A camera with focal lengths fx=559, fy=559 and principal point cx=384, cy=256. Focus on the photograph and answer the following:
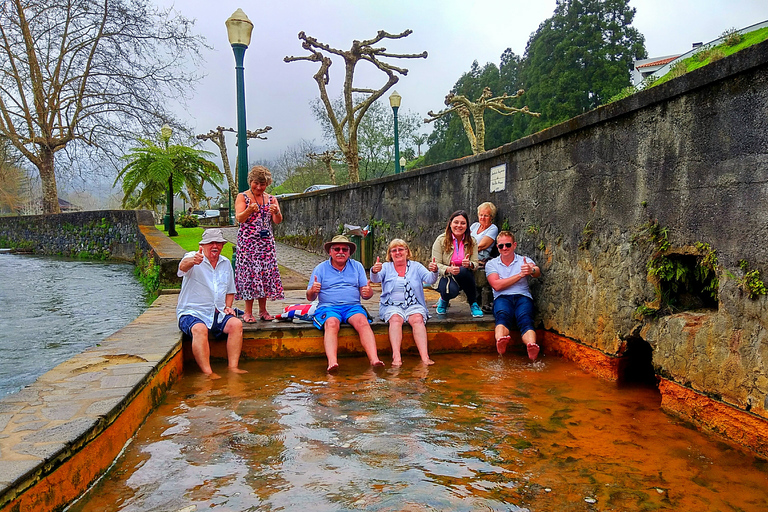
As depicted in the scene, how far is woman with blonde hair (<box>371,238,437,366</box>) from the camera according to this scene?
5.08 meters

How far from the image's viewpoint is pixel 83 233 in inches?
868

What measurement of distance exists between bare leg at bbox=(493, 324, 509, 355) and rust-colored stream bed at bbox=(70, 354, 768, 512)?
22.2 inches

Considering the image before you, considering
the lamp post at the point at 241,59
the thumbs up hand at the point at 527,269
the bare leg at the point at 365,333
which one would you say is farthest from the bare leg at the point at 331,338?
the lamp post at the point at 241,59

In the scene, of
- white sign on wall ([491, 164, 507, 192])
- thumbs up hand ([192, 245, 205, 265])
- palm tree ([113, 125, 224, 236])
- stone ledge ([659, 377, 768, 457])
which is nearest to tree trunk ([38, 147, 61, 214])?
palm tree ([113, 125, 224, 236])

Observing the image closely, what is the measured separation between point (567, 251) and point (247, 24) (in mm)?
5348

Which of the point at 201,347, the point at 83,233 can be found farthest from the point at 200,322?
the point at 83,233

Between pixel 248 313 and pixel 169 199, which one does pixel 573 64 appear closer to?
pixel 169 199

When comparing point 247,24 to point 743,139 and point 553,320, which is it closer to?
point 553,320

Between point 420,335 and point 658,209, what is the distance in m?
2.25

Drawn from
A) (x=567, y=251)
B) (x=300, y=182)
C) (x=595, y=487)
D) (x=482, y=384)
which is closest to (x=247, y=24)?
(x=567, y=251)

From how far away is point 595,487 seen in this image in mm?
2594

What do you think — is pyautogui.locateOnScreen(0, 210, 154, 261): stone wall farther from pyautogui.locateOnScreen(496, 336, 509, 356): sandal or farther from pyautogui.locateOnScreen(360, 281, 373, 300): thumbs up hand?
pyautogui.locateOnScreen(496, 336, 509, 356): sandal

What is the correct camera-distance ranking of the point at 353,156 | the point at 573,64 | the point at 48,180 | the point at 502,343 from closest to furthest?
the point at 502,343
the point at 353,156
the point at 48,180
the point at 573,64

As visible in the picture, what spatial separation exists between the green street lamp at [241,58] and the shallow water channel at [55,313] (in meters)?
2.72
